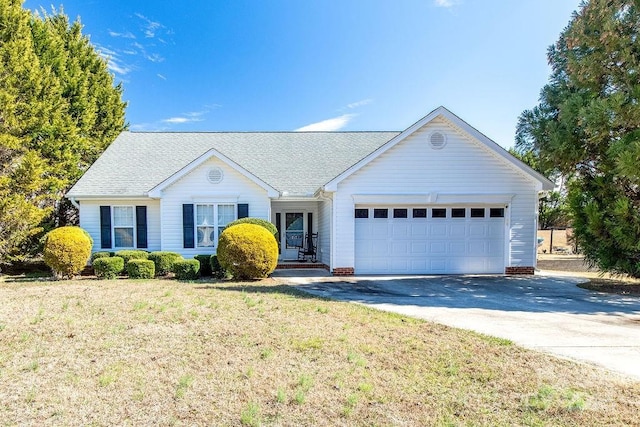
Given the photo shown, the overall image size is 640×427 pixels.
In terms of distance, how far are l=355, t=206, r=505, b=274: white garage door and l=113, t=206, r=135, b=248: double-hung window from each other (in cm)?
840

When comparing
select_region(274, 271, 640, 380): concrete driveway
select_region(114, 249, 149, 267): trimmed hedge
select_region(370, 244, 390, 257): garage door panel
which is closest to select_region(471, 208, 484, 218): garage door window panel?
select_region(274, 271, 640, 380): concrete driveway

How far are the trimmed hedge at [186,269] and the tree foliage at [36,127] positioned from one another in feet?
18.7

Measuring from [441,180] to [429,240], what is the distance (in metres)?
2.10

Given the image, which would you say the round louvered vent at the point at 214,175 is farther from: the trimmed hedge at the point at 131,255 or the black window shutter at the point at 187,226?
the trimmed hedge at the point at 131,255

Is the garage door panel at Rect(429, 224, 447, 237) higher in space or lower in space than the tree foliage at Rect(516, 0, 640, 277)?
lower

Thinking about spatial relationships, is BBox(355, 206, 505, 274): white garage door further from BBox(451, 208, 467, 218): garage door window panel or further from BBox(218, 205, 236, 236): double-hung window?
BBox(218, 205, 236, 236): double-hung window

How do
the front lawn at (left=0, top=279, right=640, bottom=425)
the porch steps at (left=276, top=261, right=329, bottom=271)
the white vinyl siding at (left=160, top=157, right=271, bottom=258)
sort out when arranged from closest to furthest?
the front lawn at (left=0, top=279, right=640, bottom=425) → the white vinyl siding at (left=160, top=157, right=271, bottom=258) → the porch steps at (left=276, top=261, right=329, bottom=271)

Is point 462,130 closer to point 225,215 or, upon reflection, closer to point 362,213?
point 362,213

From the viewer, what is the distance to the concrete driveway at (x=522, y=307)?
574cm

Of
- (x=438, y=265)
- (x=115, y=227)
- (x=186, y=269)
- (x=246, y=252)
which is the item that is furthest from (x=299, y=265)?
(x=115, y=227)

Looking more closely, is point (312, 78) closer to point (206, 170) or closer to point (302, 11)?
point (302, 11)

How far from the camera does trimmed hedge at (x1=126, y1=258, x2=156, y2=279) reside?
40.4 ft

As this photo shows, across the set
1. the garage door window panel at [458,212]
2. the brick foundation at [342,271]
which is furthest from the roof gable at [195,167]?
the garage door window panel at [458,212]

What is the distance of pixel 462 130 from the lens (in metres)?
13.1
